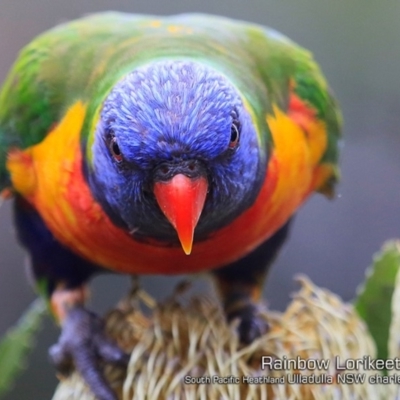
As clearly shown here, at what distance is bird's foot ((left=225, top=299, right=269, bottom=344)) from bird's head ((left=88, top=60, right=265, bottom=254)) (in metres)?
0.28

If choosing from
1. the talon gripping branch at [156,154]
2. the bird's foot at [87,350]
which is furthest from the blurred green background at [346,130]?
the bird's foot at [87,350]

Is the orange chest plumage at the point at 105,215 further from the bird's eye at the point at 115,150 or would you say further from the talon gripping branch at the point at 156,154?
the bird's eye at the point at 115,150

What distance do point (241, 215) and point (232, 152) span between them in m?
0.18

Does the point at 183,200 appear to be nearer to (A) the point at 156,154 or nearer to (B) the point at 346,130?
(A) the point at 156,154

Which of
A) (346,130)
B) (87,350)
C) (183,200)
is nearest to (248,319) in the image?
(87,350)

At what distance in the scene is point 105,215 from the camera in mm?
968

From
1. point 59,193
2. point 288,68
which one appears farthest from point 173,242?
point 288,68

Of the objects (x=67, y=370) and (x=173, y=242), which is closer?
(x=173, y=242)

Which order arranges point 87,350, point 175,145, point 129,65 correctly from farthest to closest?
point 87,350 → point 129,65 → point 175,145

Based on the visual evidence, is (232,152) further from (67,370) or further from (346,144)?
(346,144)

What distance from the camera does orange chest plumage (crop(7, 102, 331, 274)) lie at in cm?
99

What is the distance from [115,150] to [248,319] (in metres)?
0.48

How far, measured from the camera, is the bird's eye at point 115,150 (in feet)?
2.65

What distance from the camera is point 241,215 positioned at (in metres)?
0.98
